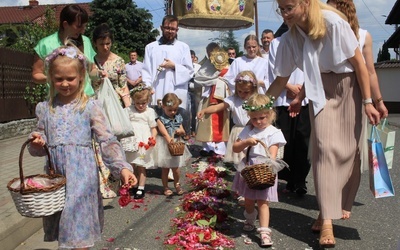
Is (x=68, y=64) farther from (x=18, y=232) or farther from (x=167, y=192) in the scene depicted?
(x=167, y=192)

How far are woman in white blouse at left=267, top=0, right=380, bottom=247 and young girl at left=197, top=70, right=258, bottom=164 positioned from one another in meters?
1.44

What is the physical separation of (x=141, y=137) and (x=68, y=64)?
3134 mm

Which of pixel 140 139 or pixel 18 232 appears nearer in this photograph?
pixel 18 232

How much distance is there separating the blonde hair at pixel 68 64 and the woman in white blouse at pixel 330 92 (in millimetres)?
1715

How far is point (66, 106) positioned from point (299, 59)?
215cm

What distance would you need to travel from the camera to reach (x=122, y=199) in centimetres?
564

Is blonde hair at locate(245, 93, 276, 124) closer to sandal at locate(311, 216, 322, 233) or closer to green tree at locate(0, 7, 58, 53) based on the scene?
sandal at locate(311, 216, 322, 233)

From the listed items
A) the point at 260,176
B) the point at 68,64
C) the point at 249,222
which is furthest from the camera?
the point at 249,222

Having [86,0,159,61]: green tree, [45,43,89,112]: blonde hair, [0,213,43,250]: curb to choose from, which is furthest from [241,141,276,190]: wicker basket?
[86,0,159,61]: green tree

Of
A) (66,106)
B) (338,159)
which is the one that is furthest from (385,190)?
(66,106)

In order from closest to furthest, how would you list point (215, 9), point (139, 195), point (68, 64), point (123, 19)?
point (68, 64), point (139, 195), point (215, 9), point (123, 19)

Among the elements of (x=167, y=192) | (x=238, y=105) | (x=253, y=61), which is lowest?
(x=167, y=192)

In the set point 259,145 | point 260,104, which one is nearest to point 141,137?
point 259,145

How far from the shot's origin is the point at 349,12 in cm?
439
